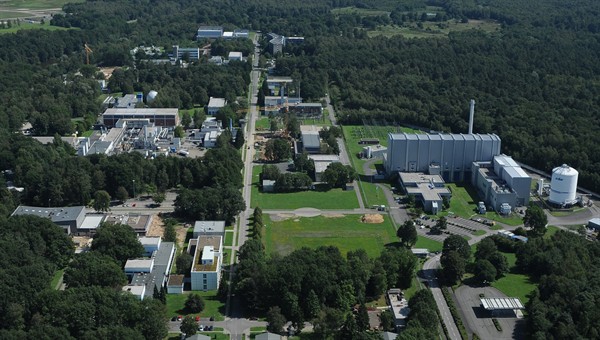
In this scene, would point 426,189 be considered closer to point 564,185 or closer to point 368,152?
point 564,185

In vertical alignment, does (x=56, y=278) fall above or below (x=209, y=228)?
below

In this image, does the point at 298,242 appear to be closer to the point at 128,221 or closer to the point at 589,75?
the point at 128,221

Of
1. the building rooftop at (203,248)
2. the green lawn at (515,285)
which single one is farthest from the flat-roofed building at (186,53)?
the green lawn at (515,285)

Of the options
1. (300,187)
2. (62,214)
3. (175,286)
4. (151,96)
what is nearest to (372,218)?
(300,187)

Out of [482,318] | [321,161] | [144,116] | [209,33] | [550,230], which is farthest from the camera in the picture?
[209,33]

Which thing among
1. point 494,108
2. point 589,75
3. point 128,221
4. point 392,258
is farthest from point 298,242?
point 589,75

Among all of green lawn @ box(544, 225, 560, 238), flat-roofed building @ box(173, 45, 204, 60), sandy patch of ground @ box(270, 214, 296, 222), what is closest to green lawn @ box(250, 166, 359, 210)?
sandy patch of ground @ box(270, 214, 296, 222)
